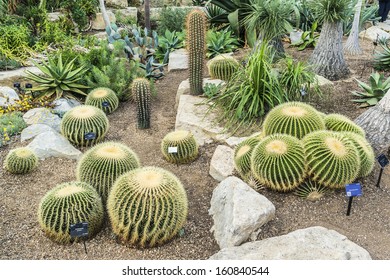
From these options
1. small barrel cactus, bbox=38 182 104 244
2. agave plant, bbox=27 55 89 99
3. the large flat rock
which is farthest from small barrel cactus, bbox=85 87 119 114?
the large flat rock

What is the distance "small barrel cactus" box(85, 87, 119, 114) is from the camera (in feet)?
22.2

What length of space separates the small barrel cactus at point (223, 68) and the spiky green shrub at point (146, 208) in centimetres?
378

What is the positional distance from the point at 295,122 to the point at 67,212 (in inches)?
102

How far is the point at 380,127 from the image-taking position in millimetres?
5051

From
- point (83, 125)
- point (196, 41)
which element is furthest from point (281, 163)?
point (196, 41)

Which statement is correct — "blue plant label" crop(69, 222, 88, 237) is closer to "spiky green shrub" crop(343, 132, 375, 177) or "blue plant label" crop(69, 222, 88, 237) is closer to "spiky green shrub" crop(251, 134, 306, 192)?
"spiky green shrub" crop(251, 134, 306, 192)

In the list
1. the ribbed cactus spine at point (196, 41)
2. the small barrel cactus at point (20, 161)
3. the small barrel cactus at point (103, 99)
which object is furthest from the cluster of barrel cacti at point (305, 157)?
the small barrel cactus at point (103, 99)

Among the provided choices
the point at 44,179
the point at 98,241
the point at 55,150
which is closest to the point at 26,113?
the point at 55,150

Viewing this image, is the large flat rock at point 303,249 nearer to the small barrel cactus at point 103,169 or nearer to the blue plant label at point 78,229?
the blue plant label at point 78,229

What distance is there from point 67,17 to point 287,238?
10.2 meters

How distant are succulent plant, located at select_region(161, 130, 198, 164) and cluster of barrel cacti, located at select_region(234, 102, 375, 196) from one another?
977 millimetres

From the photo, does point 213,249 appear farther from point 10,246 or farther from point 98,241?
point 10,246
